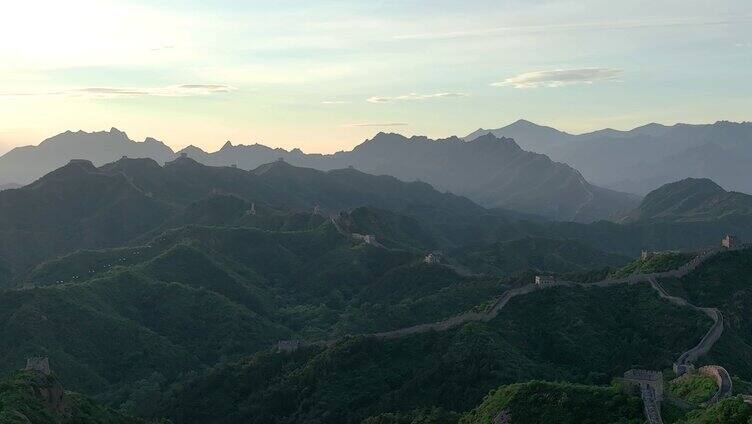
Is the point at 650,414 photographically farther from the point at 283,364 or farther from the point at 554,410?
the point at 283,364

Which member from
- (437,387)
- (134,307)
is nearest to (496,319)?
(437,387)

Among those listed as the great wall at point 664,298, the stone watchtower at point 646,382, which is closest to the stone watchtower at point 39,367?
the great wall at point 664,298

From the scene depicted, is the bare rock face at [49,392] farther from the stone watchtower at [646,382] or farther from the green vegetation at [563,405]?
the stone watchtower at [646,382]

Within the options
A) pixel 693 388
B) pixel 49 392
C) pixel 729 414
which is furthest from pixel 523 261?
pixel 729 414

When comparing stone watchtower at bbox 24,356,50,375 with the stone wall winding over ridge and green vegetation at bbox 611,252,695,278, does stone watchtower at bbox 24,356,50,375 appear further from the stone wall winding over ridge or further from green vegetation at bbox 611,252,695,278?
green vegetation at bbox 611,252,695,278

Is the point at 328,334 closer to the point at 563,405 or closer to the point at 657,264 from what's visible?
the point at 657,264
